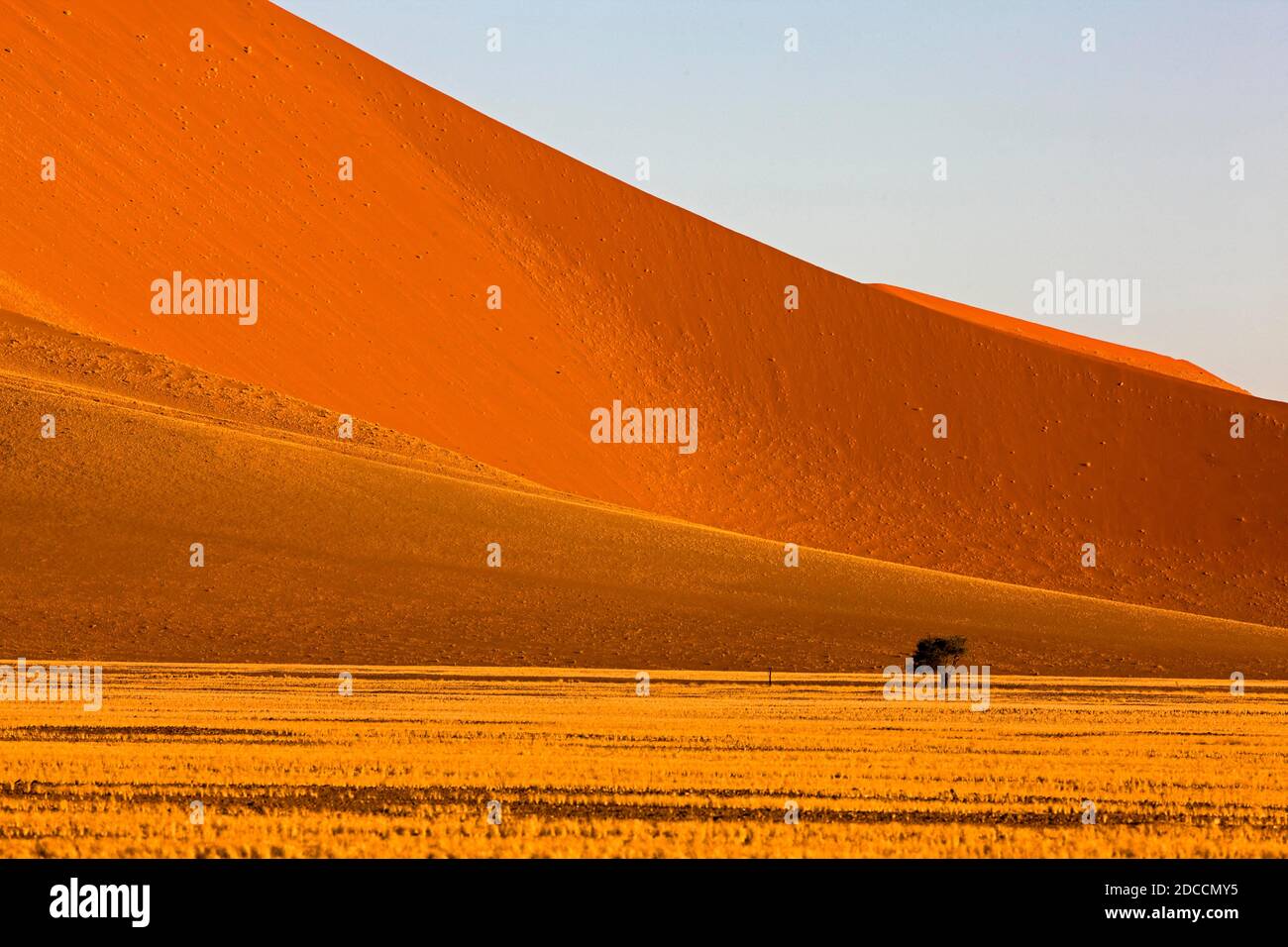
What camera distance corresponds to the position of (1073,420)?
99.7 metres

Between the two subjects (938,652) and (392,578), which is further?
(392,578)

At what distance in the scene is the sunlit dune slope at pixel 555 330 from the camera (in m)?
85.6

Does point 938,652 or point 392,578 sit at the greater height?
point 392,578

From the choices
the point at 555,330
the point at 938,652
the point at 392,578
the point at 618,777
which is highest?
the point at 555,330

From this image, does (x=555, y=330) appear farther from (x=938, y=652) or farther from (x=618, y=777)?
(x=618, y=777)

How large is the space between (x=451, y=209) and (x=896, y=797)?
85.4 metres

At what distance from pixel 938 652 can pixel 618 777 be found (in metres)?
31.0

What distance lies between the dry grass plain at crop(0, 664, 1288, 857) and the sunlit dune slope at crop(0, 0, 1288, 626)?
1919 inches

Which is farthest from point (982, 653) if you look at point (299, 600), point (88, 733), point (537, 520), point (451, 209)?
point (451, 209)

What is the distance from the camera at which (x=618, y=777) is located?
20391 mm

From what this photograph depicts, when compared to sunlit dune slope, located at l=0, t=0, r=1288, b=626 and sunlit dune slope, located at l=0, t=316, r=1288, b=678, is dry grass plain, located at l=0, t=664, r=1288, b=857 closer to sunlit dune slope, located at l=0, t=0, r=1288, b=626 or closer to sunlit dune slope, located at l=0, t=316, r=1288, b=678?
sunlit dune slope, located at l=0, t=316, r=1288, b=678

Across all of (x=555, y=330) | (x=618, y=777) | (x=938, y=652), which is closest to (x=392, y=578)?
(x=938, y=652)

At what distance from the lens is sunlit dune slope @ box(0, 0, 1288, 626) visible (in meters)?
85.6
